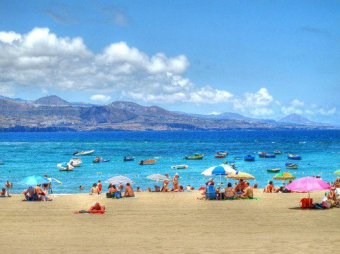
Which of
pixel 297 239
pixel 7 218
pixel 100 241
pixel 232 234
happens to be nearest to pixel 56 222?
pixel 7 218

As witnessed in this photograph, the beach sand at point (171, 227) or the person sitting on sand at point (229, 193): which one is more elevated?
the person sitting on sand at point (229, 193)

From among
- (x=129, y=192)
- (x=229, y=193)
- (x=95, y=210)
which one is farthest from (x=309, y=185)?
→ (x=129, y=192)

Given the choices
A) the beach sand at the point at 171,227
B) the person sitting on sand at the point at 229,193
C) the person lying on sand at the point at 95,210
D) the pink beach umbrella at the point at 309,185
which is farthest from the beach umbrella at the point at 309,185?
the person lying on sand at the point at 95,210

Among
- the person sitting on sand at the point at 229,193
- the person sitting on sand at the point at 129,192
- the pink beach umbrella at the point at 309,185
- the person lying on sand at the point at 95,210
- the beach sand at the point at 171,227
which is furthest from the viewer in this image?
the person sitting on sand at the point at 129,192

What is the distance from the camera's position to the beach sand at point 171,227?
16203 millimetres

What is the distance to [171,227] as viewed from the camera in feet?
64.5

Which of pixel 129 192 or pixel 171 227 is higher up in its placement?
pixel 129 192

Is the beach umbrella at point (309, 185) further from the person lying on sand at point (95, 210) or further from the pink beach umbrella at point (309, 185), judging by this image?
the person lying on sand at point (95, 210)

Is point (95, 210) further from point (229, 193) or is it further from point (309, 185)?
point (309, 185)

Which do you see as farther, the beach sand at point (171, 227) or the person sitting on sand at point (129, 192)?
the person sitting on sand at point (129, 192)

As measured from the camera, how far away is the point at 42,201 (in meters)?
28.3

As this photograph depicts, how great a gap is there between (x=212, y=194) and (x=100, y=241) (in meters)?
11.7

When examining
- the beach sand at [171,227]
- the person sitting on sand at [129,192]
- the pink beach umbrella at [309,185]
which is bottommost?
the beach sand at [171,227]

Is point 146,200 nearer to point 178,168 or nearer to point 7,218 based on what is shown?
point 7,218
